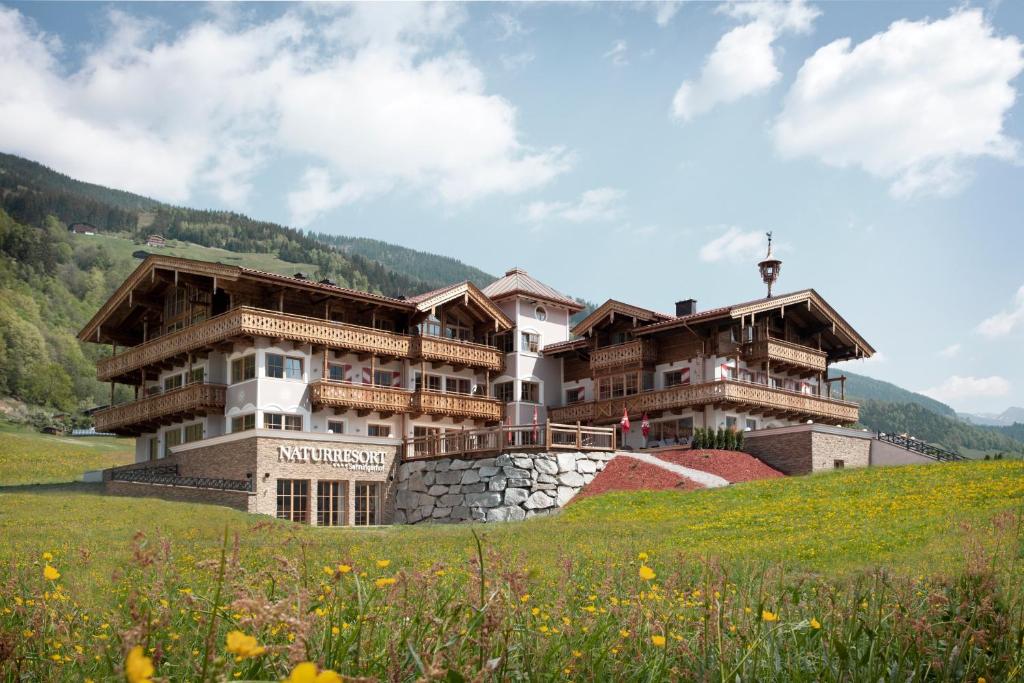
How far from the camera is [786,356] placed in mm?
49531

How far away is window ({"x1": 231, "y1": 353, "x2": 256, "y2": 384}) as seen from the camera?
137ft

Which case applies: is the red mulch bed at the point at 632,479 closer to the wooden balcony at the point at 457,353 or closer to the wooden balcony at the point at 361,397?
the wooden balcony at the point at 361,397

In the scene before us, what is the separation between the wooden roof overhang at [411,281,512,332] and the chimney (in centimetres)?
909

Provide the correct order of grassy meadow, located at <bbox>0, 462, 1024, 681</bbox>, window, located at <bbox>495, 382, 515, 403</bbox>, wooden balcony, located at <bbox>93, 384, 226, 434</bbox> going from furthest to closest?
window, located at <bbox>495, 382, 515, 403</bbox> → wooden balcony, located at <bbox>93, 384, 226, 434</bbox> → grassy meadow, located at <bbox>0, 462, 1024, 681</bbox>

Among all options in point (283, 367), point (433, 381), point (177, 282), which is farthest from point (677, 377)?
point (177, 282)

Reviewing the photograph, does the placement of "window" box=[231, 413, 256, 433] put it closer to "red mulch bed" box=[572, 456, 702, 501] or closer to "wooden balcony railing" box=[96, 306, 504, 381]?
"wooden balcony railing" box=[96, 306, 504, 381]

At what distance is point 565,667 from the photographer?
545 centimetres

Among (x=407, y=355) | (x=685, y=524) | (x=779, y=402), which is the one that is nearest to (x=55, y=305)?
(x=407, y=355)

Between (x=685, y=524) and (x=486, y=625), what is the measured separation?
23399 millimetres

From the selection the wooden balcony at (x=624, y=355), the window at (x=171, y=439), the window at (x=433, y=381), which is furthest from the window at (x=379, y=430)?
the wooden balcony at (x=624, y=355)

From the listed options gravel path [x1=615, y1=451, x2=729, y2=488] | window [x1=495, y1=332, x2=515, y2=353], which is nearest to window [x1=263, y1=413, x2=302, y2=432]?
gravel path [x1=615, y1=451, x2=729, y2=488]

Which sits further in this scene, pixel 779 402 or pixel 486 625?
pixel 779 402

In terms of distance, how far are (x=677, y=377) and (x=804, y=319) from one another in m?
9.00

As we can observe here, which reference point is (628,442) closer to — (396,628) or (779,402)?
(779,402)
